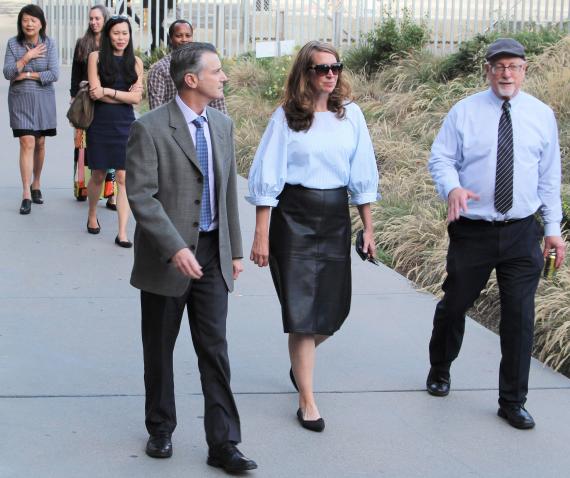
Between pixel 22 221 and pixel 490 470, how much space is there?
20.0 feet

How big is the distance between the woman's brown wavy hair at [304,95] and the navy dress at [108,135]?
13.0ft

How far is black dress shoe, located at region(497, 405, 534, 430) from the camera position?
5.61 meters

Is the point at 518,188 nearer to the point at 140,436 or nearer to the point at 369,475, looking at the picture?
the point at 369,475

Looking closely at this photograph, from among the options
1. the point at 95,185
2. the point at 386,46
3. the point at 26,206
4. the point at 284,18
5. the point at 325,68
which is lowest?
the point at 26,206

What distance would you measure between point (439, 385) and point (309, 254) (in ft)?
3.59

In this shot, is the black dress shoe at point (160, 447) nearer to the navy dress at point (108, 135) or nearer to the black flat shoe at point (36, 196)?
the navy dress at point (108, 135)

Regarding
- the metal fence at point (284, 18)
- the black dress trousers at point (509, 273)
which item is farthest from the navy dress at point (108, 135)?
the metal fence at point (284, 18)

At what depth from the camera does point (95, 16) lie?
9945mm

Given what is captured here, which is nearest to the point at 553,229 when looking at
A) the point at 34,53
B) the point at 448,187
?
the point at 448,187

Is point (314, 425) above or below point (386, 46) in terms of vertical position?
below

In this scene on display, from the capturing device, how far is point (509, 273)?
5672mm

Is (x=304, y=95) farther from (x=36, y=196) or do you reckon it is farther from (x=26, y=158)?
(x=36, y=196)

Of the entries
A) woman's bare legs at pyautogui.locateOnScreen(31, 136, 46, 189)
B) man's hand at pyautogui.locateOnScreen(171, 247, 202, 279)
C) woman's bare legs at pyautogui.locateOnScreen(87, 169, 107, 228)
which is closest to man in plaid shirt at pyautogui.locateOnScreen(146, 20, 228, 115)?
woman's bare legs at pyautogui.locateOnScreen(87, 169, 107, 228)

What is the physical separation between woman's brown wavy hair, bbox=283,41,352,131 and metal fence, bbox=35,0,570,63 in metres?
14.6
